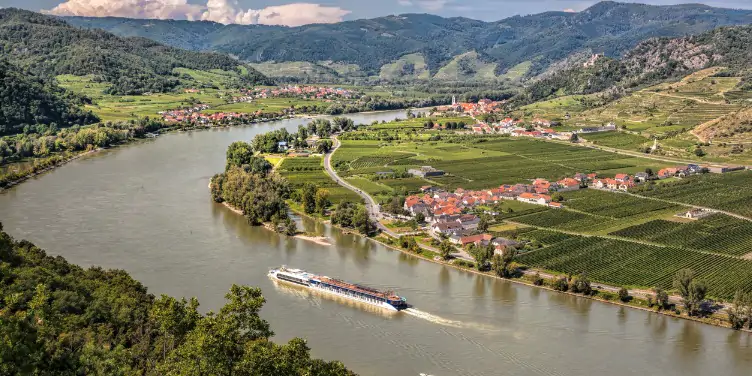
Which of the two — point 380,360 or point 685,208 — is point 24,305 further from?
point 685,208

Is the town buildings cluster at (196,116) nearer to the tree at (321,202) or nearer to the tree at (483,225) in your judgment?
the tree at (321,202)

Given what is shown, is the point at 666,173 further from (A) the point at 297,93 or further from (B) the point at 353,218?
(A) the point at 297,93

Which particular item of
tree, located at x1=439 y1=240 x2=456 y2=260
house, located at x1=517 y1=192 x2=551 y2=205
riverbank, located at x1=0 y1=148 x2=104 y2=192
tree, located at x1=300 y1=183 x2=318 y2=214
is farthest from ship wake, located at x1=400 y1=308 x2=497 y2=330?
riverbank, located at x1=0 y1=148 x2=104 y2=192

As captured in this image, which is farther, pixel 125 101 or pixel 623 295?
pixel 125 101

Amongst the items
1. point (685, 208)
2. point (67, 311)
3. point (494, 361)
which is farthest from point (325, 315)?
point (685, 208)

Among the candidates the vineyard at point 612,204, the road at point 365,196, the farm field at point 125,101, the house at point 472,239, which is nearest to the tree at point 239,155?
the road at point 365,196

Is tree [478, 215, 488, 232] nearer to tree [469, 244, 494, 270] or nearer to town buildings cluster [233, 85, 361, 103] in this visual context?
tree [469, 244, 494, 270]

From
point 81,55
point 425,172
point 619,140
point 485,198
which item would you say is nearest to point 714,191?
point 485,198
